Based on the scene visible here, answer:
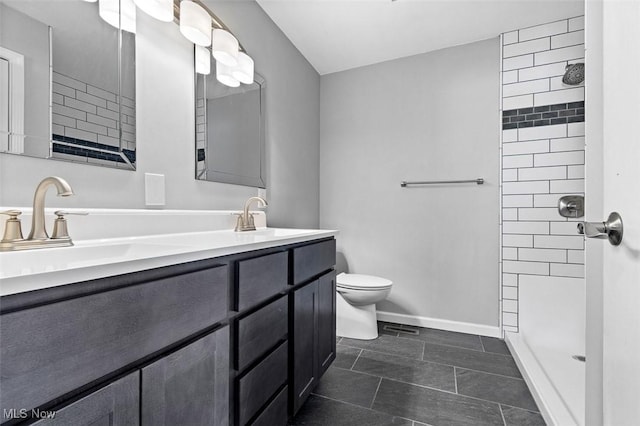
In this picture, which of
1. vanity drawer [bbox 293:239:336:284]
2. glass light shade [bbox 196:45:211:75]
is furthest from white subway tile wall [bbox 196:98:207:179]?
vanity drawer [bbox 293:239:336:284]

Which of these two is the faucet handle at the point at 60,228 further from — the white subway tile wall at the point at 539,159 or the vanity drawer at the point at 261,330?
the white subway tile wall at the point at 539,159

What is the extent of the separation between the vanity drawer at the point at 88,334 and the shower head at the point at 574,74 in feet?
8.83

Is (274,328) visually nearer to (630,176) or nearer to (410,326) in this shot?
(630,176)

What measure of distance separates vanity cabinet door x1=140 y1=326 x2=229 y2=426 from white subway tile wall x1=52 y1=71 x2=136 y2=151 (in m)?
0.86

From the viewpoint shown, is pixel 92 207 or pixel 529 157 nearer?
pixel 92 207

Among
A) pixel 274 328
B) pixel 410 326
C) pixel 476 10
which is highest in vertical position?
pixel 476 10

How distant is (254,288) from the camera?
38.9 inches

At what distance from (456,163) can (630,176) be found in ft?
6.78

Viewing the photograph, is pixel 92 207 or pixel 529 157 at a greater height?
pixel 529 157

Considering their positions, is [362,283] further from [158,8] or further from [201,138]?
[158,8]

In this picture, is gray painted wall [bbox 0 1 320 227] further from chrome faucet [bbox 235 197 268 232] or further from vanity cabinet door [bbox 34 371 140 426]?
vanity cabinet door [bbox 34 371 140 426]

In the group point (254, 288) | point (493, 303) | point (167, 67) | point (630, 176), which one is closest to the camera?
point (630, 176)

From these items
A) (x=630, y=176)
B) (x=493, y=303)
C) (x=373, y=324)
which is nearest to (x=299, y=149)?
(x=373, y=324)

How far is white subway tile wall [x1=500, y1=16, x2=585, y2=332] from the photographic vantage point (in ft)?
7.12
